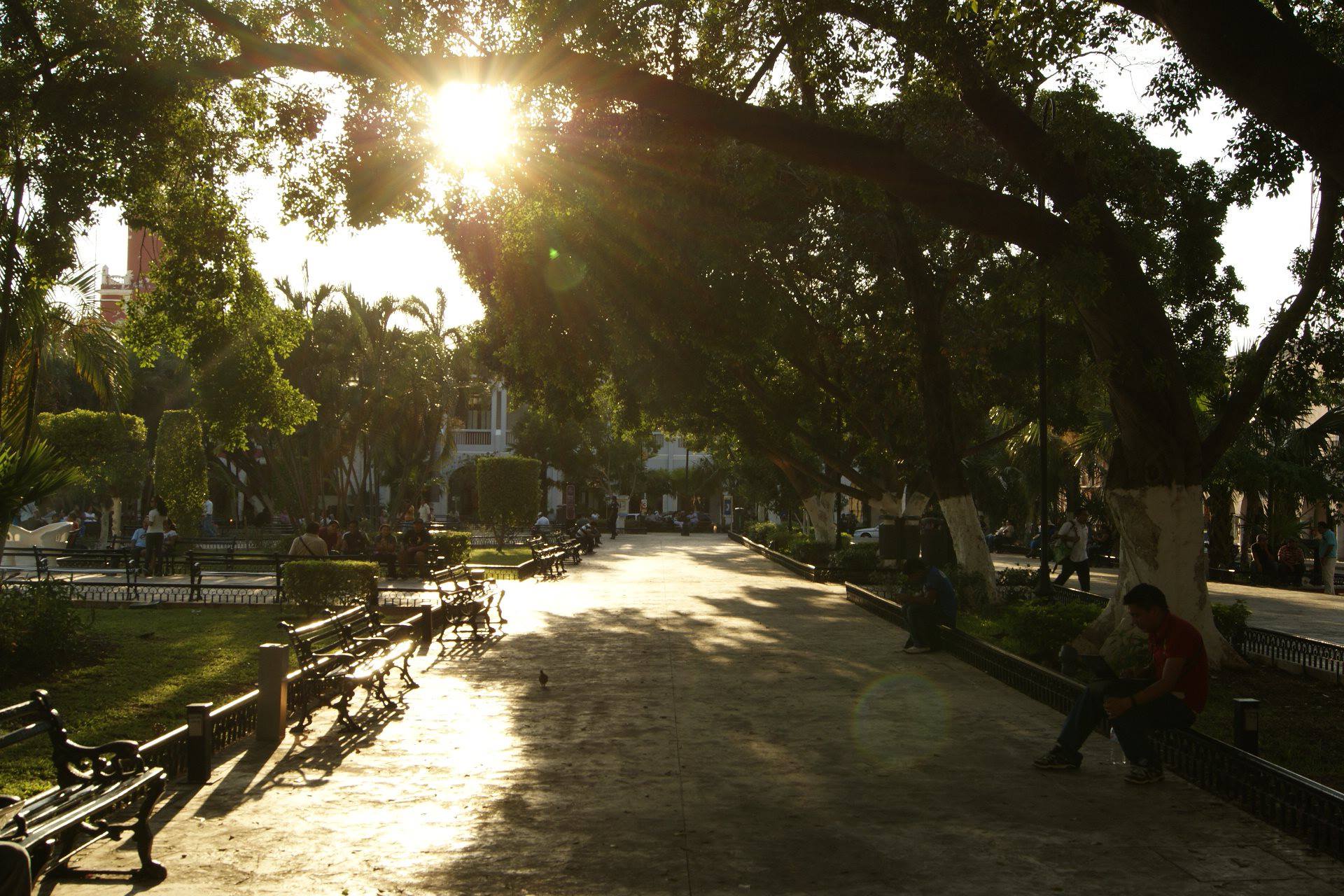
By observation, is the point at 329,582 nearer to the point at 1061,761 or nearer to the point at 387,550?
the point at 387,550

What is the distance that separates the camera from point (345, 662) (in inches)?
363

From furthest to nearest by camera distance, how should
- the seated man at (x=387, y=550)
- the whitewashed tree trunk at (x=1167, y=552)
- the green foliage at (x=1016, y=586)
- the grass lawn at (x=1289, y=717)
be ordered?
the seated man at (x=387, y=550), the green foliage at (x=1016, y=586), the whitewashed tree trunk at (x=1167, y=552), the grass lawn at (x=1289, y=717)

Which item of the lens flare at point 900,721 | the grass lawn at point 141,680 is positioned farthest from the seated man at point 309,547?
the lens flare at point 900,721

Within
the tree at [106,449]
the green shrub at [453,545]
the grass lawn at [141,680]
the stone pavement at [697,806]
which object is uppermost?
the tree at [106,449]

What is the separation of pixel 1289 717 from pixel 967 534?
8366 mm

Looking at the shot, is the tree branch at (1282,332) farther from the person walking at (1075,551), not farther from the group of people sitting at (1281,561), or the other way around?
the group of people sitting at (1281,561)

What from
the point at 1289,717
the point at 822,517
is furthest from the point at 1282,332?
the point at 822,517

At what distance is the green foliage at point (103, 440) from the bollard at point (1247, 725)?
18925 mm

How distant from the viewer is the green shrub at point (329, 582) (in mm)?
15383

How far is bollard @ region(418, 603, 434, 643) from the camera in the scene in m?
13.2

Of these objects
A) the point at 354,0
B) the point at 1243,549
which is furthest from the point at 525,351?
the point at 1243,549

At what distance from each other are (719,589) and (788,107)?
10.4 m

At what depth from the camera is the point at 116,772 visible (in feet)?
17.4

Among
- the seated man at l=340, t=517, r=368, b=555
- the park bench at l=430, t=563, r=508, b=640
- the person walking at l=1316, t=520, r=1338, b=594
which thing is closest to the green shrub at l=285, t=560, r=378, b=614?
the park bench at l=430, t=563, r=508, b=640
